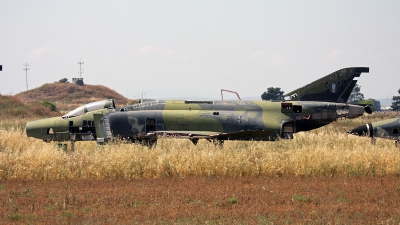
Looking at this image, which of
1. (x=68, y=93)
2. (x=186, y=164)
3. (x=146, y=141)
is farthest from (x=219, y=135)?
(x=68, y=93)

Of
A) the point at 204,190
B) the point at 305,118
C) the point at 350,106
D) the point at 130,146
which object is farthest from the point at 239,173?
the point at 350,106

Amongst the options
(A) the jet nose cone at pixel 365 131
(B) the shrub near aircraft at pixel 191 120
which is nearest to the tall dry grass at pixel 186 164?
(B) the shrub near aircraft at pixel 191 120

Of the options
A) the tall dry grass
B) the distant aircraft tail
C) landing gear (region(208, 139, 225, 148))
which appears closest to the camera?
the tall dry grass

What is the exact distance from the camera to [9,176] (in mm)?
15555

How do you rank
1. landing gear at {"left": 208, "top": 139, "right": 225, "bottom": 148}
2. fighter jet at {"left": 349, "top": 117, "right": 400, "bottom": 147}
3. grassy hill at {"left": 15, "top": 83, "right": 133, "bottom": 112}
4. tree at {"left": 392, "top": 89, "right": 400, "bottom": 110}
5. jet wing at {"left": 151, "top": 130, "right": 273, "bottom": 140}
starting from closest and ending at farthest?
landing gear at {"left": 208, "top": 139, "right": 225, "bottom": 148} < jet wing at {"left": 151, "top": 130, "right": 273, "bottom": 140} < fighter jet at {"left": 349, "top": 117, "right": 400, "bottom": 147} < grassy hill at {"left": 15, "top": 83, "right": 133, "bottom": 112} < tree at {"left": 392, "top": 89, "right": 400, "bottom": 110}

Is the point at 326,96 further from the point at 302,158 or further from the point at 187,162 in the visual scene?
the point at 187,162

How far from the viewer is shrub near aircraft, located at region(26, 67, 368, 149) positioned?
66.4 feet

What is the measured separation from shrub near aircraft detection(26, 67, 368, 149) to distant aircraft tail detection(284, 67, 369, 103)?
793mm

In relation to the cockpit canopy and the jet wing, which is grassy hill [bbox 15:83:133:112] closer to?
the cockpit canopy

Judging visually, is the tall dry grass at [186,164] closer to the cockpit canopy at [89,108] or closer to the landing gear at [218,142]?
the landing gear at [218,142]

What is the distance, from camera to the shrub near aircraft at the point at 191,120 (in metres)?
20.2

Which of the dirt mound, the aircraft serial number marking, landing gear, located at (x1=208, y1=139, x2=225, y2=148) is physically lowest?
landing gear, located at (x1=208, y1=139, x2=225, y2=148)

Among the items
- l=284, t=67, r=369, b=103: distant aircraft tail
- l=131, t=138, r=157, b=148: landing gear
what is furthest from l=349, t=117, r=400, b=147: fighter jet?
l=131, t=138, r=157, b=148: landing gear

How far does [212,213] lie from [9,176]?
7.84 m
